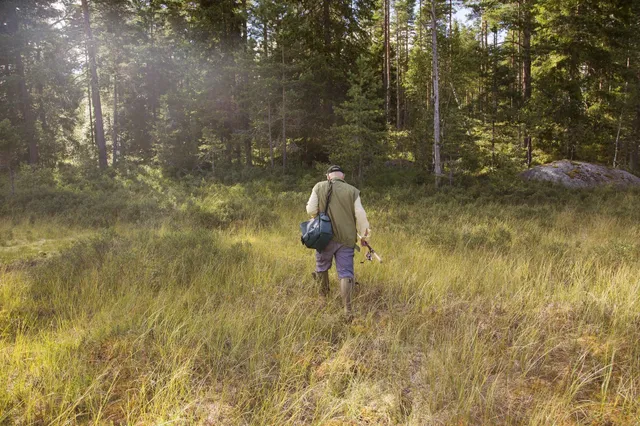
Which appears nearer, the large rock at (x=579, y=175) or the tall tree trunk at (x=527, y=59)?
the large rock at (x=579, y=175)

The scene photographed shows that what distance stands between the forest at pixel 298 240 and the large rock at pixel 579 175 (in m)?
0.35

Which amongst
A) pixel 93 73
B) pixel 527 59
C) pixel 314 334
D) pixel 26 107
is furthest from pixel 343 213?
pixel 26 107

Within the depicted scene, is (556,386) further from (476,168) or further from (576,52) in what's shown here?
(576,52)

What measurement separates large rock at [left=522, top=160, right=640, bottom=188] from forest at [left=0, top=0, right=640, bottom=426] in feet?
1.14

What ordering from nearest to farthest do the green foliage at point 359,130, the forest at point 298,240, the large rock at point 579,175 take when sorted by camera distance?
1. the forest at point 298,240
2. the green foliage at point 359,130
3. the large rock at point 579,175

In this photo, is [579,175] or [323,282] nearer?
[323,282]

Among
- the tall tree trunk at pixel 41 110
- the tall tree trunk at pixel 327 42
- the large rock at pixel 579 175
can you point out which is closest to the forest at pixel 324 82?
the tall tree trunk at pixel 327 42

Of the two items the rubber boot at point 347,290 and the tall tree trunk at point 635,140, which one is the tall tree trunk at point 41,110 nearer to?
the rubber boot at point 347,290

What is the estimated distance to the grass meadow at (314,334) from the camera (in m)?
2.54

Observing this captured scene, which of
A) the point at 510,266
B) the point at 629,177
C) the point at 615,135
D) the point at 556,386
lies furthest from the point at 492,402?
the point at 615,135

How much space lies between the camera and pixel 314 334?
3533 millimetres

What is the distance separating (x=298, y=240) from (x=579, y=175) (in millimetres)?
14682

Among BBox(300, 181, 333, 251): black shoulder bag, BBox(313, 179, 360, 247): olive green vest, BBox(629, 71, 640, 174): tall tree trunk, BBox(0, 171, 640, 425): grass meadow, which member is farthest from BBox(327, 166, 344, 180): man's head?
BBox(629, 71, 640, 174): tall tree trunk

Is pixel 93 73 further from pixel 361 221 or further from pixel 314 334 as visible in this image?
pixel 314 334
